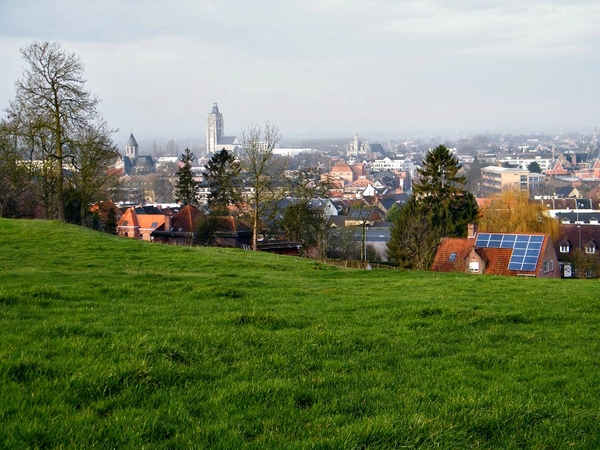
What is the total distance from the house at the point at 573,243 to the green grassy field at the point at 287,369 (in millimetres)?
47285

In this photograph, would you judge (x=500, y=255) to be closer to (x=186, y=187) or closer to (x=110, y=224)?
(x=110, y=224)

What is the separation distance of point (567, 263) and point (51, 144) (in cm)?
4372

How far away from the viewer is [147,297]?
40.3 ft

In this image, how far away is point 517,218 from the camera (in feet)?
191

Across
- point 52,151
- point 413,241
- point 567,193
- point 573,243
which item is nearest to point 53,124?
point 52,151

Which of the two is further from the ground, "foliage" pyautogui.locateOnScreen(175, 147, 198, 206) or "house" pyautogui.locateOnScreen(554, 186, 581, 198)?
"foliage" pyautogui.locateOnScreen(175, 147, 198, 206)

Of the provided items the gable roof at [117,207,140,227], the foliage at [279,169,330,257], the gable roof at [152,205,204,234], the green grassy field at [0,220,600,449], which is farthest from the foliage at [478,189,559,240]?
the green grassy field at [0,220,600,449]

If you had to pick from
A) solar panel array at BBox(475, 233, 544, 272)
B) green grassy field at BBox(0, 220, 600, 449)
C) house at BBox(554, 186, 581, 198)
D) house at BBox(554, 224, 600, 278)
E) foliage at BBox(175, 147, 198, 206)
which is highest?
foliage at BBox(175, 147, 198, 206)

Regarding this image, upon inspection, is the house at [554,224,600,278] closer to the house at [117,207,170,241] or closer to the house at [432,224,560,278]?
the house at [432,224,560,278]

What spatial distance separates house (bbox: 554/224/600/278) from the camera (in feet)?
191

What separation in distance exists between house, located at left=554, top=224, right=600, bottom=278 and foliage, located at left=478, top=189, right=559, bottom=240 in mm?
2093

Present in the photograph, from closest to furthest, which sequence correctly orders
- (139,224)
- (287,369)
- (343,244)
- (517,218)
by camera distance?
1. (287,369)
2. (343,244)
3. (517,218)
4. (139,224)

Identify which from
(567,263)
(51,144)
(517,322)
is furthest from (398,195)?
(517,322)

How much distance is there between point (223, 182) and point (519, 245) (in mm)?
23112
